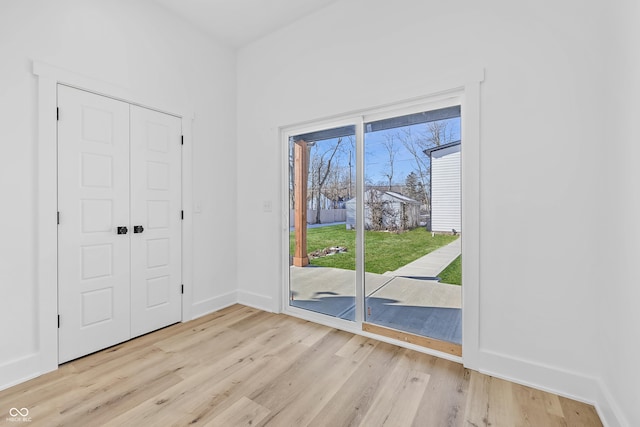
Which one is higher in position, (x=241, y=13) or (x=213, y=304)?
(x=241, y=13)

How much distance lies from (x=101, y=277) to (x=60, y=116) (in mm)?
1306

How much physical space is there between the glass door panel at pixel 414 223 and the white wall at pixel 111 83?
1759mm

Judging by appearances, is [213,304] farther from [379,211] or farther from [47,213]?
[379,211]

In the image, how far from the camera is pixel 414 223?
250cm

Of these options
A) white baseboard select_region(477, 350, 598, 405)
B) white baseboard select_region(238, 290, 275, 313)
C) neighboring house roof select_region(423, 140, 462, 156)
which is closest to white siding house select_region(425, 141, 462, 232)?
neighboring house roof select_region(423, 140, 462, 156)

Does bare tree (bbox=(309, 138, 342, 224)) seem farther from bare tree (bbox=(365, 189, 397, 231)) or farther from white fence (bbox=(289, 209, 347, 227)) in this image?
bare tree (bbox=(365, 189, 397, 231))

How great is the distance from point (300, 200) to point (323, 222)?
39cm

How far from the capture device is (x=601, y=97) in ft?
5.65

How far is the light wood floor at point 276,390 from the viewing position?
163cm

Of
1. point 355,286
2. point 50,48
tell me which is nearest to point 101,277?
point 50,48

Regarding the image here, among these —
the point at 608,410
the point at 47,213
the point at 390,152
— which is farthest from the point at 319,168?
the point at 608,410

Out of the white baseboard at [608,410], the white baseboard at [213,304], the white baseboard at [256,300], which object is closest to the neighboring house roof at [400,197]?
the white baseboard at [608,410]

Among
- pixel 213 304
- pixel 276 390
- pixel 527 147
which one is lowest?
pixel 276 390

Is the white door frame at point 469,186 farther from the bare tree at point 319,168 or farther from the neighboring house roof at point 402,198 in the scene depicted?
the bare tree at point 319,168
